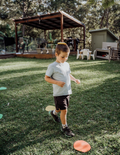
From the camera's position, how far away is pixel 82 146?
169cm

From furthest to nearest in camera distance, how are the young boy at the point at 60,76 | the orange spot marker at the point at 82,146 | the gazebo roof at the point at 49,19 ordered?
the gazebo roof at the point at 49,19 → the young boy at the point at 60,76 → the orange spot marker at the point at 82,146

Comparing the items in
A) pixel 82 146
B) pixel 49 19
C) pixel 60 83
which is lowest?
pixel 82 146

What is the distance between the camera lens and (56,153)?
161 cm

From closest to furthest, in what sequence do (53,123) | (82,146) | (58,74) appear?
(82,146), (58,74), (53,123)

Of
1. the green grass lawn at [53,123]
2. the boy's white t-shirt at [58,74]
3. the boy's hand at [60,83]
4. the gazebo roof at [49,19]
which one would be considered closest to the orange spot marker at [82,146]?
the green grass lawn at [53,123]

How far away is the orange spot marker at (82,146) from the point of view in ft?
5.44

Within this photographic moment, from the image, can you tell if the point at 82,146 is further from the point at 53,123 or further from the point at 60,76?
the point at 60,76

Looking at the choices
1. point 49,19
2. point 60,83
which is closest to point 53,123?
point 60,83

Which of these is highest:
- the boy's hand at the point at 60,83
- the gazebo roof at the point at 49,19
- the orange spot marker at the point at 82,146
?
the gazebo roof at the point at 49,19

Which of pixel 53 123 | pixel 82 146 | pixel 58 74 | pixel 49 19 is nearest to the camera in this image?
pixel 82 146

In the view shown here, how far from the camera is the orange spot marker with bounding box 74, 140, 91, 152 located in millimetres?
1659

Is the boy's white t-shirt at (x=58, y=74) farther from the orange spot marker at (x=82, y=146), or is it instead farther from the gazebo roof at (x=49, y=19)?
the gazebo roof at (x=49, y=19)

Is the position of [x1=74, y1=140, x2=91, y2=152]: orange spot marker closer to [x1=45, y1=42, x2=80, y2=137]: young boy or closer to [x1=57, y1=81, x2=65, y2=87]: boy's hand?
[x1=45, y1=42, x2=80, y2=137]: young boy

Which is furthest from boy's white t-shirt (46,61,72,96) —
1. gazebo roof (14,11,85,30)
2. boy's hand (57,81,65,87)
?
gazebo roof (14,11,85,30)
